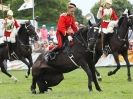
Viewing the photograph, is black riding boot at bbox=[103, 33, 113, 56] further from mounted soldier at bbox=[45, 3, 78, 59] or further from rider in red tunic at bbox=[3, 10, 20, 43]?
mounted soldier at bbox=[45, 3, 78, 59]

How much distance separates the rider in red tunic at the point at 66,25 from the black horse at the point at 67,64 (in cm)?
34

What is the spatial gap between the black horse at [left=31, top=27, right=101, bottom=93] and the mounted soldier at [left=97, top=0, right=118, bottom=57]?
511 centimetres

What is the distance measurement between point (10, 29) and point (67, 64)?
322 inches

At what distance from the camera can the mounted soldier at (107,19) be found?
22881mm

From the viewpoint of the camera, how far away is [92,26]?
57.0 feet

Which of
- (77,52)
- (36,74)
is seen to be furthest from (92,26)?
(36,74)

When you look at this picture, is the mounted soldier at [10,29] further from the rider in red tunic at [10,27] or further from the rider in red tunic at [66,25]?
the rider in red tunic at [66,25]

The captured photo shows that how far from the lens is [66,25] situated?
18.0m

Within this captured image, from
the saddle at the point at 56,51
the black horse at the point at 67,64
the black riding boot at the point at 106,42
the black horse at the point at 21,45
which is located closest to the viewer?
the black horse at the point at 67,64

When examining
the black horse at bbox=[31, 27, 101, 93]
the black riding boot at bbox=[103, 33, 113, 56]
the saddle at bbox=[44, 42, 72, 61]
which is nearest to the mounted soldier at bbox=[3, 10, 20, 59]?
the black riding boot at bbox=[103, 33, 113, 56]

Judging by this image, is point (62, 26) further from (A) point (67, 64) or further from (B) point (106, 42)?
(B) point (106, 42)

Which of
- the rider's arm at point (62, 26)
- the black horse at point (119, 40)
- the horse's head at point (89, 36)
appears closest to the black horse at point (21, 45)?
the black horse at point (119, 40)

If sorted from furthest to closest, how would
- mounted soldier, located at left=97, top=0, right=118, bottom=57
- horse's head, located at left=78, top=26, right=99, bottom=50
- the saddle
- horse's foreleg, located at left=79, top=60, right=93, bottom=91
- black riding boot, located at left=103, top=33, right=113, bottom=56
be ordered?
black riding boot, located at left=103, top=33, right=113, bottom=56, mounted soldier, located at left=97, top=0, right=118, bottom=57, the saddle, horse's foreleg, located at left=79, top=60, right=93, bottom=91, horse's head, located at left=78, top=26, right=99, bottom=50

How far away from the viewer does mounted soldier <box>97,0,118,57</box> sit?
22.9 m
